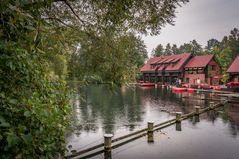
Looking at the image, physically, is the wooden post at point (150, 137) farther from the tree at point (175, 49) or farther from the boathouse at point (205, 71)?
the tree at point (175, 49)

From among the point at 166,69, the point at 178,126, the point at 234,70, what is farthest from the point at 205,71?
the point at 178,126

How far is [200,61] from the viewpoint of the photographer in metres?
62.8

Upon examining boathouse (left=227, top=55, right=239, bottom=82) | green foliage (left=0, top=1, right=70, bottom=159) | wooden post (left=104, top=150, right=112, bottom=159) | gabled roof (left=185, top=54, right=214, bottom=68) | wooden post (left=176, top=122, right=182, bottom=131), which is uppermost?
gabled roof (left=185, top=54, right=214, bottom=68)

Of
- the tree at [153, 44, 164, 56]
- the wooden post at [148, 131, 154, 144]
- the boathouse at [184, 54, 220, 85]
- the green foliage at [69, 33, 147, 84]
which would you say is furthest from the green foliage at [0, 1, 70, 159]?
the tree at [153, 44, 164, 56]

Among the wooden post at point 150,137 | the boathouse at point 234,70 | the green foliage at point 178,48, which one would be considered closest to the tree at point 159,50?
the green foliage at point 178,48

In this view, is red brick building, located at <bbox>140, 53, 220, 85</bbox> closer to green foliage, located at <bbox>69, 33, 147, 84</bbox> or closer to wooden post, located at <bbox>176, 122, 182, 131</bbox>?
wooden post, located at <bbox>176, 122, 182, 131</bbox>

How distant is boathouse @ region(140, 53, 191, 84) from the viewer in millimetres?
66562

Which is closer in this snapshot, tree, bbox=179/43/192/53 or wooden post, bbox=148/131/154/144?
wooden post, bbox=148/131/154/144

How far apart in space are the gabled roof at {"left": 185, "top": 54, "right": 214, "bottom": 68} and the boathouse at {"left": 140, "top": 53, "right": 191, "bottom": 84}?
138cm

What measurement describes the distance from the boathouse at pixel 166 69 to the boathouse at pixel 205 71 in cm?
264

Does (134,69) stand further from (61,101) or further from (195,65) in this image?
(195,65)

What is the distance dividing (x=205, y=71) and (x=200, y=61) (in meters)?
A: 3.25

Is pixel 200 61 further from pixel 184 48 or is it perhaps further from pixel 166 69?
pixel 184 48

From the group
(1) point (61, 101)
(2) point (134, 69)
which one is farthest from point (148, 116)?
(1) point (61, 101)
